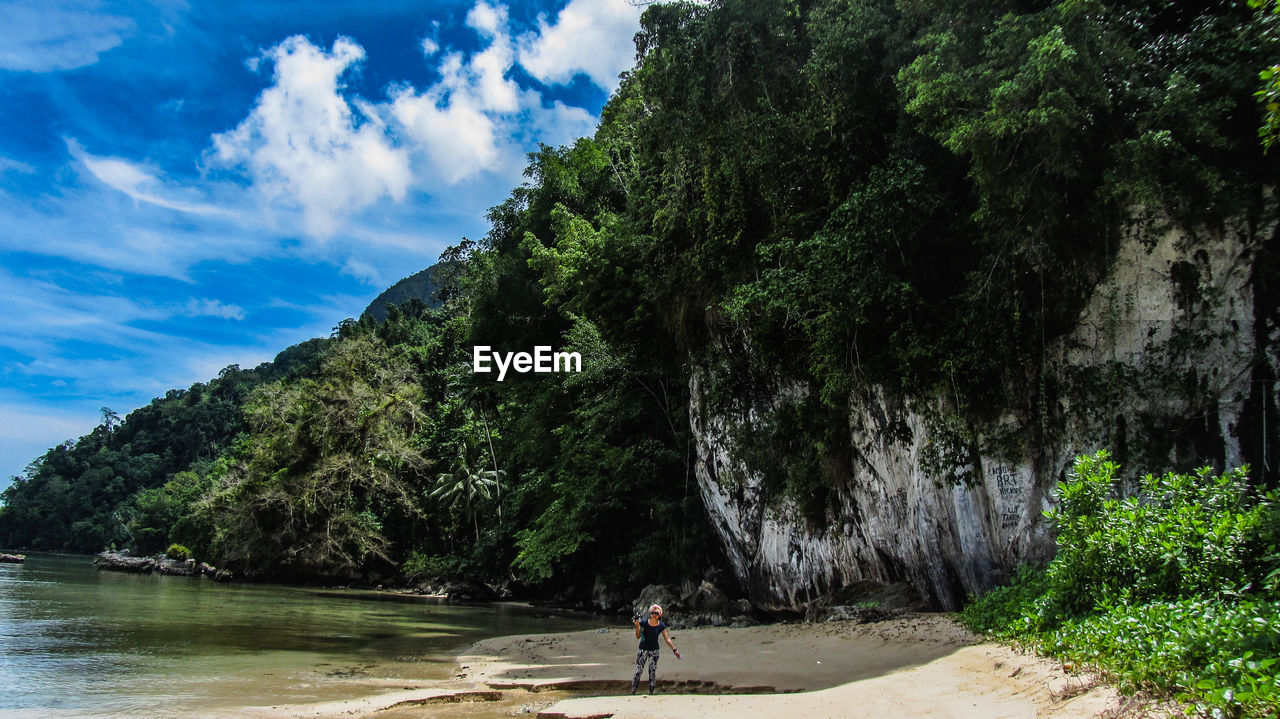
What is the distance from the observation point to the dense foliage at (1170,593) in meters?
3.94

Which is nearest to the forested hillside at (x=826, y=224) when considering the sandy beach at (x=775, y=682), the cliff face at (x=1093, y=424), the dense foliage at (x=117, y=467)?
the cliff face at (x=1093, y=424)

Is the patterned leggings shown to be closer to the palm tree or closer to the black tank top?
the black tank top

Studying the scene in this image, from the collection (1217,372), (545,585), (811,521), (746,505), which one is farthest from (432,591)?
(1217,372)

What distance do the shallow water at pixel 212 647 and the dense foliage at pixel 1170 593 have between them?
807cm

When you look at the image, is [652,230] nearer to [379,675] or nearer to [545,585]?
[379,675]

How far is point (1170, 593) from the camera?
5.76 metres

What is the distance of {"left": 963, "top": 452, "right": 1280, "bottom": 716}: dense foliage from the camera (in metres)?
3.94

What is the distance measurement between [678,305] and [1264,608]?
12.8 meters

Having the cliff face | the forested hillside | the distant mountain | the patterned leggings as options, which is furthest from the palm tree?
the distant mountain

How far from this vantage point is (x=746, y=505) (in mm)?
16297

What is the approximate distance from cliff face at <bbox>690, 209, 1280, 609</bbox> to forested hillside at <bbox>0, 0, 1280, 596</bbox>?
0.85 feet

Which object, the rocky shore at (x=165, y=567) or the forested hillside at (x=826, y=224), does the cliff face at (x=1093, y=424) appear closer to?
the forested hillside at (x=826, y=224)

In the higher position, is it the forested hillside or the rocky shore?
the forested hillside

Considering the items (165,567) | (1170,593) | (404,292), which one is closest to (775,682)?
(1170,593)
